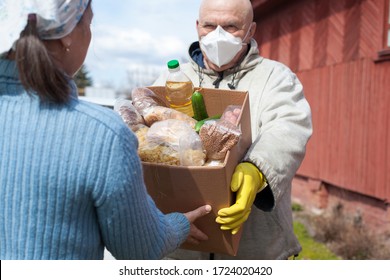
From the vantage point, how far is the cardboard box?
1751 millimetres

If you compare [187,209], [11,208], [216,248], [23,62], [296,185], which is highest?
[23,62]

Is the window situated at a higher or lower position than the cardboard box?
higher

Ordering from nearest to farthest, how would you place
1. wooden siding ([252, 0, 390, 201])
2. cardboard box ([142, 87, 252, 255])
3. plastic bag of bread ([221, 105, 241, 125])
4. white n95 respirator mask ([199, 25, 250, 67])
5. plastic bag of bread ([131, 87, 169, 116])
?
cardboard box ([142, 87, 252, 255])
plastic bag of bread ([221, 105, 241, 125])
plastic bag of bread ([131, 87, 169, 116])
white n95 respirator mask ([199, 25, 250, 67])
wooden siding ([252, 0, 390, 201])

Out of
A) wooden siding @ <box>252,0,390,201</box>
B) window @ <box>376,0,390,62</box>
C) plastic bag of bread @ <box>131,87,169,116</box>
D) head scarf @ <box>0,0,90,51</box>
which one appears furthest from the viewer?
wooden siding @ <box>252,0,390,201</box>

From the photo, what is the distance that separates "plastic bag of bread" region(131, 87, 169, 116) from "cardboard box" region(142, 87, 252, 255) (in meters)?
0.39

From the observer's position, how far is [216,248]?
6.55 feet

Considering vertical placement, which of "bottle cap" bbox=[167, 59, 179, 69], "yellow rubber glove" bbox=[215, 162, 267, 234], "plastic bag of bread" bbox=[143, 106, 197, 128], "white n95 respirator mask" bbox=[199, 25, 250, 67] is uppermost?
"white n95 respirator mask" bbox=[199, 25, 250, 67]

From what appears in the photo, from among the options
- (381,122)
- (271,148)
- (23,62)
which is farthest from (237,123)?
(381,122)

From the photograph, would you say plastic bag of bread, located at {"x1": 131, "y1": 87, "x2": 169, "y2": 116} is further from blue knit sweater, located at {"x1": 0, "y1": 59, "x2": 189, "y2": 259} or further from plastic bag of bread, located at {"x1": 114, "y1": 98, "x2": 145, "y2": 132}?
blue knit sweater, located at {"x1": 0, "y1": 59, "x2": 189, "y2": 259}

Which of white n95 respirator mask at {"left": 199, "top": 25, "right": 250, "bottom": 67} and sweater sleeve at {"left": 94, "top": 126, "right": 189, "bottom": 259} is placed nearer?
sweater sleeve at {"left": 94, "top": 126, "right": 189, "bottom": 259}

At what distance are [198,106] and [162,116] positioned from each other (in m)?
0.22

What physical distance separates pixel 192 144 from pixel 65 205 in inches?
25.2

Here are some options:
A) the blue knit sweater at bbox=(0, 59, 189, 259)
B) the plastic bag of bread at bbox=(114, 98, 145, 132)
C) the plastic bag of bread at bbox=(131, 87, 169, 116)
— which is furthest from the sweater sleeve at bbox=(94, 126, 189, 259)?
the plastic bag of bread at bbox=(131, 87, 169, 116)

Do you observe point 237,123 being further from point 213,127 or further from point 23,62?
point 23,62
